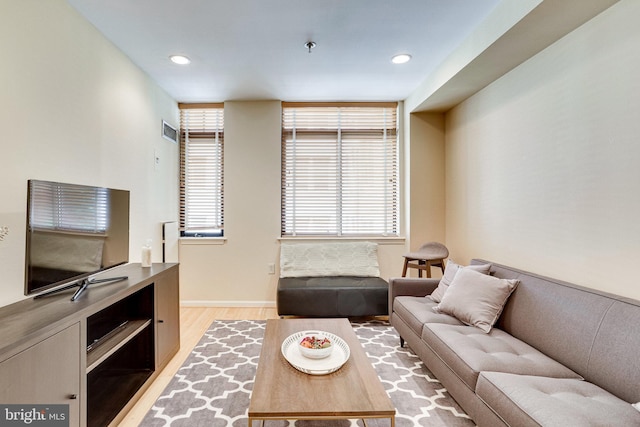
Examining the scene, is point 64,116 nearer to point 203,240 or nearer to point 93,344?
point 93,344

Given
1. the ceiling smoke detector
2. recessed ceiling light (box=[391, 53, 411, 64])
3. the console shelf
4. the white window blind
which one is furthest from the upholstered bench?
the ceiling smoke detector

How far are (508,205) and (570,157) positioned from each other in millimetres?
655

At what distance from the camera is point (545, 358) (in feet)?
5.49

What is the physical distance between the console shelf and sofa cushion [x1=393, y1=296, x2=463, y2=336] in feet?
6.41

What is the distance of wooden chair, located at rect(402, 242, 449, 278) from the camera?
10.3ft

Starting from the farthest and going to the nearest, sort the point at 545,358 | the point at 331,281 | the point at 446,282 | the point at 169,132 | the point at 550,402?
the point at 169,132
the point at 331,281
the point at 446,282
the point at 545,358
the point at 550,402

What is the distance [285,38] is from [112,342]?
250 cm

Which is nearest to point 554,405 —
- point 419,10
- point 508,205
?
point 508,205

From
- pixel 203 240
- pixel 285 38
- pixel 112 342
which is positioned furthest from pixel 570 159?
→ pixel 203 240

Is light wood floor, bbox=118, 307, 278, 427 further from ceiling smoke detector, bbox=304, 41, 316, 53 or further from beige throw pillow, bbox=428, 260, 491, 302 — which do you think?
ceiling smoke detector, bbox=304, 41, 316, 53

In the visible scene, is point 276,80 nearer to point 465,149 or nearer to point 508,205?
point 465,149

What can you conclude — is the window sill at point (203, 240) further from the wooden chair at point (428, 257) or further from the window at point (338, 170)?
the wooden chair at point (428, 257)

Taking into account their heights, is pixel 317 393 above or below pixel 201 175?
below

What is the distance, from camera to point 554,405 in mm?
1202
